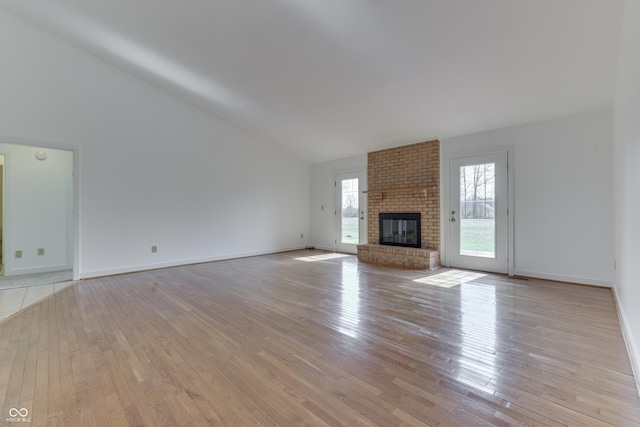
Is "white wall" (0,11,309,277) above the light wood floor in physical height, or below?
above

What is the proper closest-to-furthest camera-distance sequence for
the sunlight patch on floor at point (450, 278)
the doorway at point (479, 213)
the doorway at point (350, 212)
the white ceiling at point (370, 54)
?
the white ceiling at point (370, 54), the sunlight patch on floor at point (450, 278), the doorway at point (479, 213), the doorway at point (350, 212)

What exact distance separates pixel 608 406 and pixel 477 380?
59cm

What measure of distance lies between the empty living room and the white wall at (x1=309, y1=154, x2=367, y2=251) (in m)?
0.23

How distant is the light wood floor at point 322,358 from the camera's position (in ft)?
4.71

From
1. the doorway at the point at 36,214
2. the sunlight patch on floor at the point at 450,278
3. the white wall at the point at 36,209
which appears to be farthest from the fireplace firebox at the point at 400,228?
the white wall at the point at 36,209

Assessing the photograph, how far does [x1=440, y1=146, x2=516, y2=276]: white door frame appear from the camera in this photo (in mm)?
4238

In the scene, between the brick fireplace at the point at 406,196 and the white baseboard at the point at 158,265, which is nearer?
the white baseboard at the point at 158,265

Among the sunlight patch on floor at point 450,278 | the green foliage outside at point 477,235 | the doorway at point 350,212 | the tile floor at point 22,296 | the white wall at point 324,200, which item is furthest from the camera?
the white wall at point 324,200

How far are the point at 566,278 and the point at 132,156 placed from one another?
267 inches

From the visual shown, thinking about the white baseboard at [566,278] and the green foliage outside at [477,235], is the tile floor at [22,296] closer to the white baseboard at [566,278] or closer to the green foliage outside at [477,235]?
the green foliage outside at [477,235]

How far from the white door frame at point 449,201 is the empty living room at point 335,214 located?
4 cm

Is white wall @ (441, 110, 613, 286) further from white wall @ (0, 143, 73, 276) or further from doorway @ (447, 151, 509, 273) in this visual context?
white wall @ (0, 143, 73, 276)

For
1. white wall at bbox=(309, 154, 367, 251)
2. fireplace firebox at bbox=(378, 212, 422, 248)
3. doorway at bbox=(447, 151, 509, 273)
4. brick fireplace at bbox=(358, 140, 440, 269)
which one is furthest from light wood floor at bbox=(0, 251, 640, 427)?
white wall at bbox=(309, 154, 367, 251)

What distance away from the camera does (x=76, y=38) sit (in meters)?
4.09
